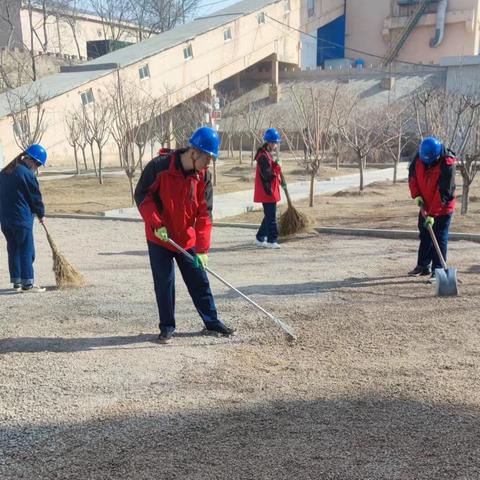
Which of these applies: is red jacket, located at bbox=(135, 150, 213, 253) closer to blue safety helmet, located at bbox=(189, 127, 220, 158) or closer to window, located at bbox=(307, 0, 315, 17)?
blue safety helmet, located at bbox=(189, 127, 220, 158)

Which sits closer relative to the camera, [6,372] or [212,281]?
[6,372]

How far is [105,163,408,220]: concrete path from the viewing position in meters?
12.6

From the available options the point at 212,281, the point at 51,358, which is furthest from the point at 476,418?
the point at 212,281

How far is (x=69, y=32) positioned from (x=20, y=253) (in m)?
50.0

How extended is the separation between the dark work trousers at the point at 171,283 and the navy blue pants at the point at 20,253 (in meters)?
2.32

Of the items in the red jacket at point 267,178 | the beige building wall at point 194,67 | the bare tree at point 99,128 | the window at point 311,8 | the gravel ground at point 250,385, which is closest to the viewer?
the gravel ground at point 250,385

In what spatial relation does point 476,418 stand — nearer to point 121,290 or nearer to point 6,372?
point 6,372

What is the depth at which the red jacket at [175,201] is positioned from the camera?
4250mm

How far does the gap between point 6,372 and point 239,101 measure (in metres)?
38.2

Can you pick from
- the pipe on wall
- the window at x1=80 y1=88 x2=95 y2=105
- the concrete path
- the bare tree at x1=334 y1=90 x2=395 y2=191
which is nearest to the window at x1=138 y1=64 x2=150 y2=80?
the window at x1=80 y1=88 x2=95 y2=105

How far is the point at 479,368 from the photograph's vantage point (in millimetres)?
3961

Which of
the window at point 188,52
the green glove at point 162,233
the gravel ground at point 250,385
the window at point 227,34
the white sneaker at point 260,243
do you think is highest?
the window at point 227,34

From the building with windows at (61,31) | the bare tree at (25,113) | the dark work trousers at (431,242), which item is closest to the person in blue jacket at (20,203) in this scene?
the dark work trousers at (431,242)

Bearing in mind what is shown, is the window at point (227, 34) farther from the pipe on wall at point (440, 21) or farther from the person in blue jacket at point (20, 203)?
Answer: the person in blue jacket at point (20, 203)
